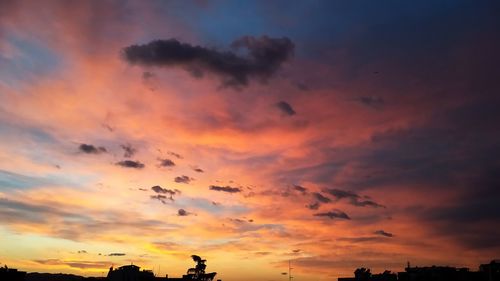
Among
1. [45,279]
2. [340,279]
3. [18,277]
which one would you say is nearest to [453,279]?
[340,279]

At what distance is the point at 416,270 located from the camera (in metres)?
111

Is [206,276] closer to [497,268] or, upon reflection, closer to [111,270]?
[111,270]

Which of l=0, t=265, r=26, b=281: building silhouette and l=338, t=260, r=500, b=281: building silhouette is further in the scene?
l=338, t=260, r=500, b=281: building silhouette

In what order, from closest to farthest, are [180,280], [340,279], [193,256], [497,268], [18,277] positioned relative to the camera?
1. [18,277]
2. [497,268]
3. [340,279]
4. [180,280]
5. [193,256]

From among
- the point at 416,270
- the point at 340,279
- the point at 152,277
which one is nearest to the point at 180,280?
the point at 152,277

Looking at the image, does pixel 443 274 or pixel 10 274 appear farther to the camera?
pixel 443 274

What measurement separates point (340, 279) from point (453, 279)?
29.7 meters

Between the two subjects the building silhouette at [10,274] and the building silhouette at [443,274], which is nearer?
the building silhouette at [10,274]

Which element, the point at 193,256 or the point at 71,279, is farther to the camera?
the point at 71,279

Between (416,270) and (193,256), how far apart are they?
208ft

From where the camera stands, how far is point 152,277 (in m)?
129

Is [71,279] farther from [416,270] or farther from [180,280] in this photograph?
[416,270]

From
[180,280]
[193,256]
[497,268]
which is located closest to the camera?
[497,268]

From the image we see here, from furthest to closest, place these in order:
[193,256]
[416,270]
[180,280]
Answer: [193,256] → [180,280] → [416,270]
